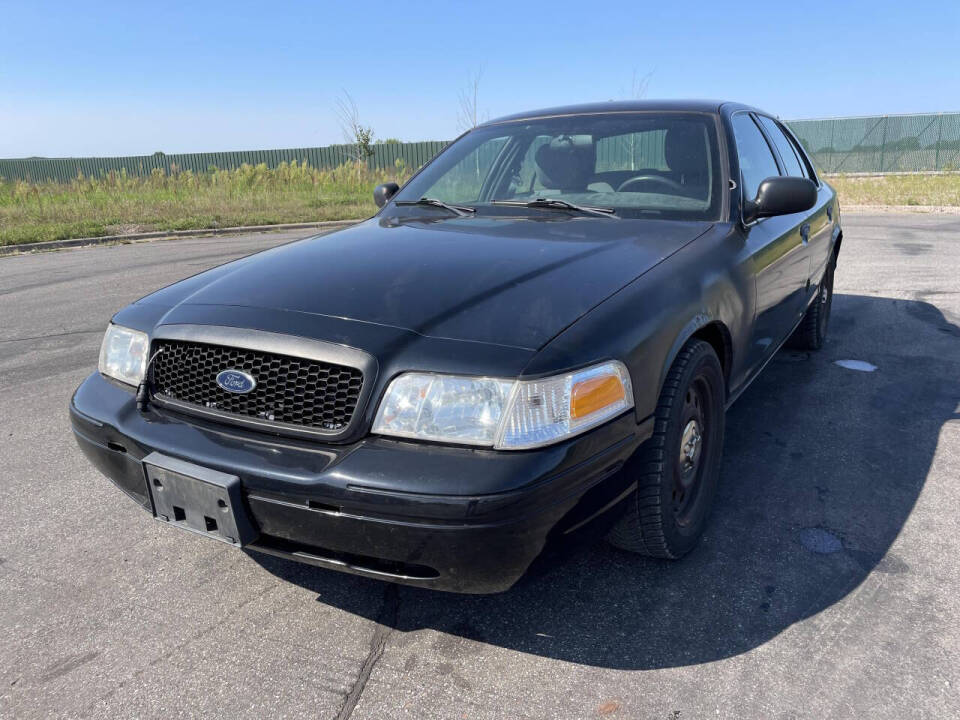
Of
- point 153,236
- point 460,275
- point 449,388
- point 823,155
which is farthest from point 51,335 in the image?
point 823,155

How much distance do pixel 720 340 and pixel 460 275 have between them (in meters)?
1.06

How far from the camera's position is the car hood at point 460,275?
6.58 feet

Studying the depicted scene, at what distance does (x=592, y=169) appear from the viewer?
3.30m

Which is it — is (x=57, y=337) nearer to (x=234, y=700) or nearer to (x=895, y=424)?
(x=234, y=700)

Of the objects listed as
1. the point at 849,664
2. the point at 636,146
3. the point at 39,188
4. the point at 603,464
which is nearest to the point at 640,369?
the point at 603,464

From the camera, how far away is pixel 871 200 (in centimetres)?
1819

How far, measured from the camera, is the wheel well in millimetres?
2531

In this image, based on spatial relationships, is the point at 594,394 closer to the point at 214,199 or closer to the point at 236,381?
the point at 236,381

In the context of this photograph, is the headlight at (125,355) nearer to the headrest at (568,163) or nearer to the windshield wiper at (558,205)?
the windshield wiper at (558,205)

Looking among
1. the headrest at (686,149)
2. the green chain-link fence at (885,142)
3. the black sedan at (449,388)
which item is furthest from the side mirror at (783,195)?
the green chain-link fence at (885,142)

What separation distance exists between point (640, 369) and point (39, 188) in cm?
2361

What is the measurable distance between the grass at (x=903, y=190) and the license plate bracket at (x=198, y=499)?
61.4 feet

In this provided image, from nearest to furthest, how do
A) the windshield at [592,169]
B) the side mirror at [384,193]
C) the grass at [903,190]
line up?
1. the windshield at [592,169]
2. the side mirror at [384,193]
3. the grass at [903,190]

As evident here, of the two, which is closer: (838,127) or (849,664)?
(849,664)
